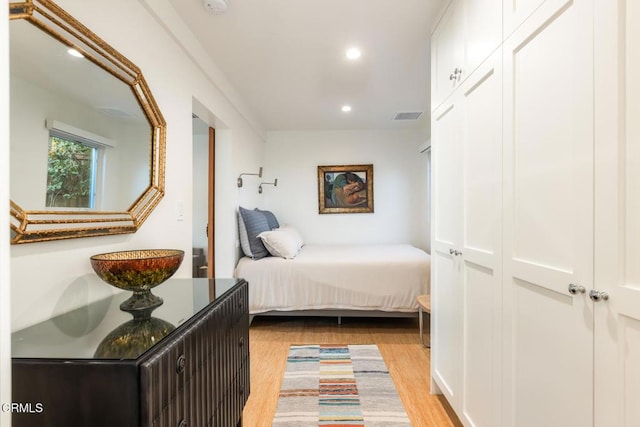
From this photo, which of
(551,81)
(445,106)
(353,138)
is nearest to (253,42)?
(445,106)

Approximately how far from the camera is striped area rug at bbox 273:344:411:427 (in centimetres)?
175

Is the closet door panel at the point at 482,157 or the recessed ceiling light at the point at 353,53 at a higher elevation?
the recessed ceiling light at the point at 353,53

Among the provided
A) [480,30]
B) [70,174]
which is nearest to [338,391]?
[70,174]

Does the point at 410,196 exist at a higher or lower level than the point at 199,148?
lower

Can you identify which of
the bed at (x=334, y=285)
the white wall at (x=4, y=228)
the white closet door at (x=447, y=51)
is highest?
the white closet door at (x=447, y=51)

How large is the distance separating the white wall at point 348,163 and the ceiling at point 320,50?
3.41ft

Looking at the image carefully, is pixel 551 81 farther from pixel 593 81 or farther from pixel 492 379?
pixel 492 379

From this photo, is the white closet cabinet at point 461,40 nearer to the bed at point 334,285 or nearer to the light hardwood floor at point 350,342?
the bed at point 334,285

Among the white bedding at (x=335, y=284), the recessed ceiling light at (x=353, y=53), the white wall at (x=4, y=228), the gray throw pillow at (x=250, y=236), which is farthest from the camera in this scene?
the gray throw pillow at (x=250, y=236)

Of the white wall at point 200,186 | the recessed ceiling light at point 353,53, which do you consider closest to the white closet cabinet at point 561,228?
the recessed ceiling light at point 353,53

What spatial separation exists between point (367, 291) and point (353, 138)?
263 centimetres

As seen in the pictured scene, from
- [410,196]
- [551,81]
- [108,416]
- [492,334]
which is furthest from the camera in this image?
[410,196]

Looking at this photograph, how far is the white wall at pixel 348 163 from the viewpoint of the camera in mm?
4734

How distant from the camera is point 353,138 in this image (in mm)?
4758
